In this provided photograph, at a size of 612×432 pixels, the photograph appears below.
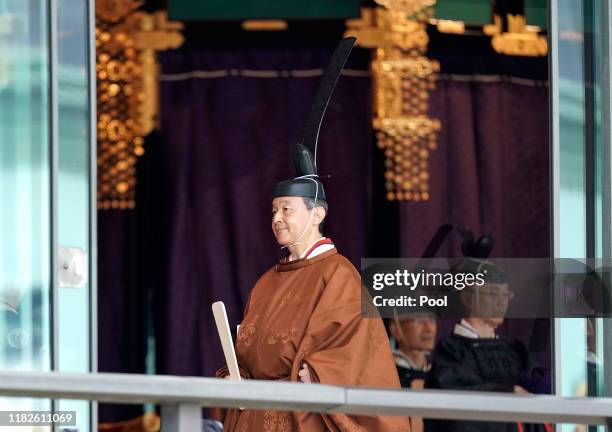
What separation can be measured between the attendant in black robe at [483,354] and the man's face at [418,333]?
A: 717 mm

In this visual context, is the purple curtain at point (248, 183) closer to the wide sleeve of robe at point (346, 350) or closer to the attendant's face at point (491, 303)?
the attendant's face at point (491, 303)

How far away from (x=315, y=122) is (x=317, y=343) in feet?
2.44

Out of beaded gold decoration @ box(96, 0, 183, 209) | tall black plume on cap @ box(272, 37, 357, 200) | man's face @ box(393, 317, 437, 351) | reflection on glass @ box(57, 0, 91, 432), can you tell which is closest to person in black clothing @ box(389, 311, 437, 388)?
man's face @ box(393, 317, 437, 351)

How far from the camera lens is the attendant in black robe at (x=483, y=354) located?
5.40 metres

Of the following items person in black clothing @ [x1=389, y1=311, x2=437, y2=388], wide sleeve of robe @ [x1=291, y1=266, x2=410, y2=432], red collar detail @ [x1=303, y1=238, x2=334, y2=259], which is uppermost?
red collar detail @ [x1=303, y1=238, x2=334, y2=259]

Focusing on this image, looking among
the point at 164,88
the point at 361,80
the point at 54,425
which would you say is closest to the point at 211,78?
the point at 164,88

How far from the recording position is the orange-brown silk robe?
3.72 m

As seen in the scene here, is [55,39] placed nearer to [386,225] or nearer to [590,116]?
[590,116]

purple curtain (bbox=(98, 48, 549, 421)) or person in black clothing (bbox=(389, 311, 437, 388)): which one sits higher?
purple curtain (bbox=(98, 48, 549, 421))

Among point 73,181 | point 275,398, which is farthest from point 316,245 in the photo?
point 275,398

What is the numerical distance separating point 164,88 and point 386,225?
1.39 m

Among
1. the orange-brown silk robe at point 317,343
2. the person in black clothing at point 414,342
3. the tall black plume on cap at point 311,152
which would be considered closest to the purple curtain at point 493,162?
the person in black clothing at point 414,342

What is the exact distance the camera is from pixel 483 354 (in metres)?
5.46

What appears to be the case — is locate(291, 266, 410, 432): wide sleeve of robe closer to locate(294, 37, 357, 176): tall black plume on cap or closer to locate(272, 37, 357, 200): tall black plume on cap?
locate(272, 37, 357, 200): tall black plume on cap
